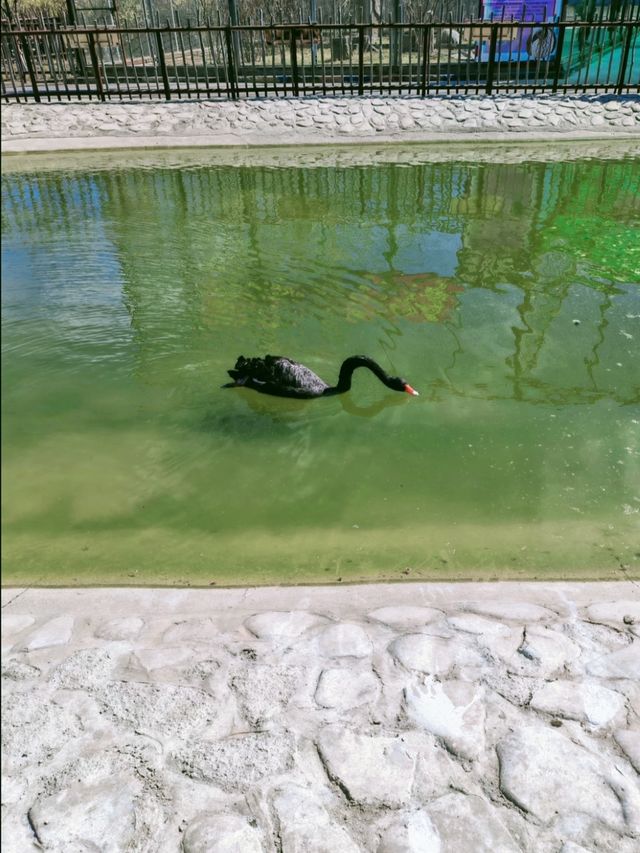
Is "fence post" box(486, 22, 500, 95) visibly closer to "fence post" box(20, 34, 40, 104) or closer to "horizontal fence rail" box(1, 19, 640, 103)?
"horizontal fence rail" box(1, 19, 640, 103)

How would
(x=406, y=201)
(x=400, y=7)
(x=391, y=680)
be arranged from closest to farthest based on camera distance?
(x=391, y=680) → (x=406, y=201) → (x=400, y=7)

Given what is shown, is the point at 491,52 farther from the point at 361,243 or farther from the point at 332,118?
the point at 361,243

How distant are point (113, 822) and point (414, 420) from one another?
411 cm

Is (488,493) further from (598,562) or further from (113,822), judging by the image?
(113,822)

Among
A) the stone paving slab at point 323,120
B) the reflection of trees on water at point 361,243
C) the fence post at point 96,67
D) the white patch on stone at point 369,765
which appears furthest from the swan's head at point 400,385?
the fence post at point 96,67

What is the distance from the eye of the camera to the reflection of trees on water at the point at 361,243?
7.73m

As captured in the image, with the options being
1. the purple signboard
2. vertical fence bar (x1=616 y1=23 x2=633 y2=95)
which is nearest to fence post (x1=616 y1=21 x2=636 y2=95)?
vertical fence bar (x1=616 y1=23 x2=633 y2=95)

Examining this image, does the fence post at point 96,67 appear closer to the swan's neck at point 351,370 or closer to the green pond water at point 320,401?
the green pond water at point 320,401

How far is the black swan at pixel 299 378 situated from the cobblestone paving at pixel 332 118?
45.5 ft

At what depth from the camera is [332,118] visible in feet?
61.3

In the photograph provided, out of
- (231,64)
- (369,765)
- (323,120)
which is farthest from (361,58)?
(369,765)

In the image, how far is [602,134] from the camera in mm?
18547

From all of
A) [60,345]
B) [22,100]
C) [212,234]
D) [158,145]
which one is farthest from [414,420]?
[22,100]

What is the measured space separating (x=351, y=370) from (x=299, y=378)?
48 centimetres
